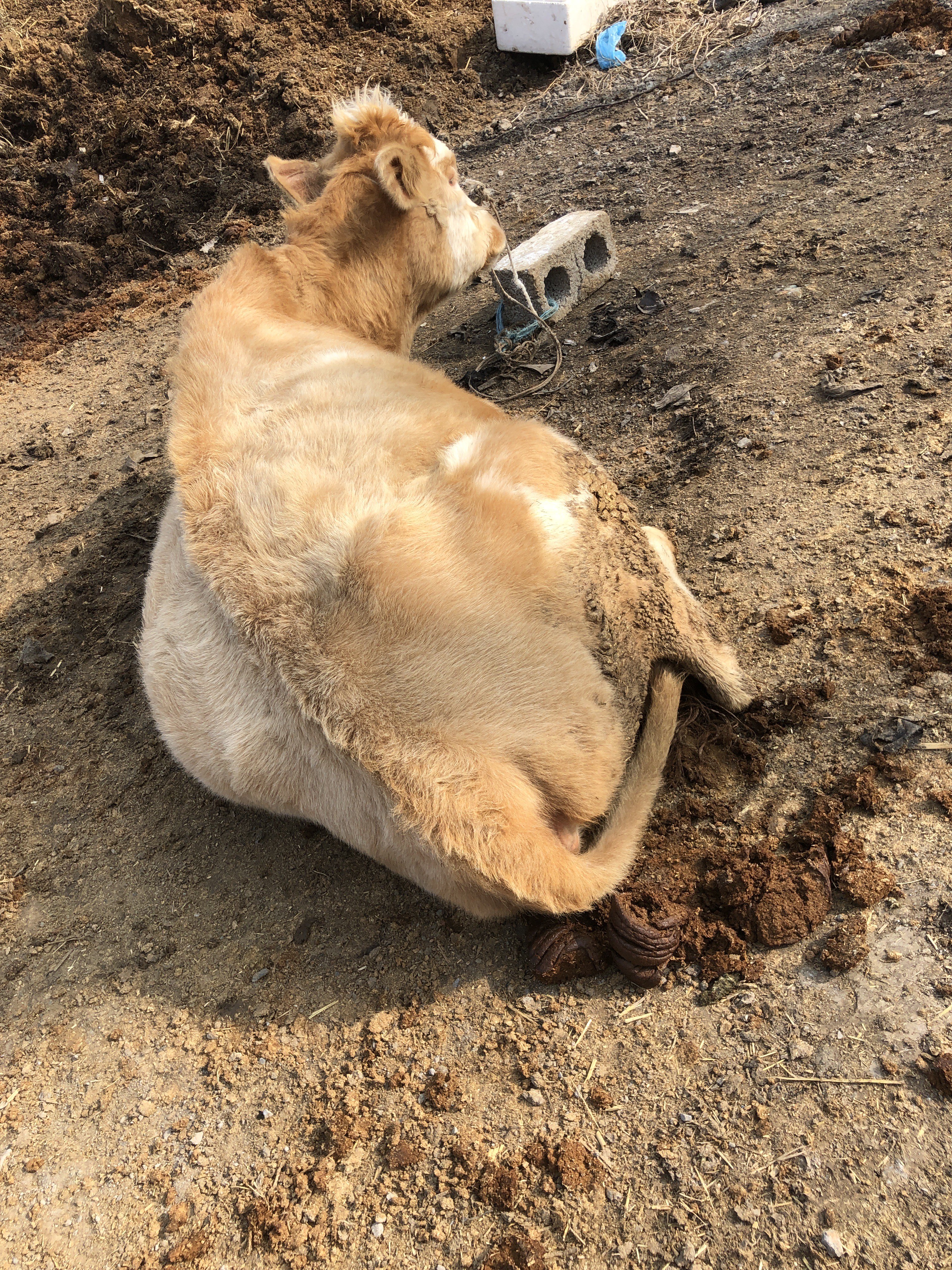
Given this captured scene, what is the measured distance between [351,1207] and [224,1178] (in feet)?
1.53

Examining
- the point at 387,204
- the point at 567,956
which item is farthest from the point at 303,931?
the point at 387,204

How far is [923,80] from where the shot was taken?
20.3 feet

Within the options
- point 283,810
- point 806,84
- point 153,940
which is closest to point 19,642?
point 153,940

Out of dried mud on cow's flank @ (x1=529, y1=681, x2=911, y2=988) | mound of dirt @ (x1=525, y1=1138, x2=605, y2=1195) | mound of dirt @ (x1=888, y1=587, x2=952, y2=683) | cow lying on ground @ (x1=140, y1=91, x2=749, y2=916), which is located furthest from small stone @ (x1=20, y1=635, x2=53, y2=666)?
mound of dirt @ (x1=888, y1=587, x2=952, y2=683)

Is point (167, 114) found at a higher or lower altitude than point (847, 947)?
higher

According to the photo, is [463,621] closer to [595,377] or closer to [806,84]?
[595,377]

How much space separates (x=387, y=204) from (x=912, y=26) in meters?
5.66

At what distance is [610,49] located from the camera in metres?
8.51

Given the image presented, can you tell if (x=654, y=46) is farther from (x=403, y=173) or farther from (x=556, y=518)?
(x=556, y=518)

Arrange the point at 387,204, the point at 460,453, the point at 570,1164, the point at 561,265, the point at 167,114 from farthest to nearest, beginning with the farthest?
the point at 167,114 → the point at 561,265 → the point at 387,204 → the point at 460,453 → the point at 570,1164

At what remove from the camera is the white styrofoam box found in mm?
8453

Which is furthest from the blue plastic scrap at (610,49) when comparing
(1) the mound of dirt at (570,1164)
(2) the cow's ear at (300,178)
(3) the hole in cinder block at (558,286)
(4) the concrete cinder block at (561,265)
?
(1) the mound of dirt at (570,1164)

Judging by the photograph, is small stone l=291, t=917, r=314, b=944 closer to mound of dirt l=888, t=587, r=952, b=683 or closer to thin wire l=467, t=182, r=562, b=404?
mound of dirt l=888, t=587, r=952, b=683

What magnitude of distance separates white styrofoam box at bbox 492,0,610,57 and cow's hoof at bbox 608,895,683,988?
9608 millimetres
